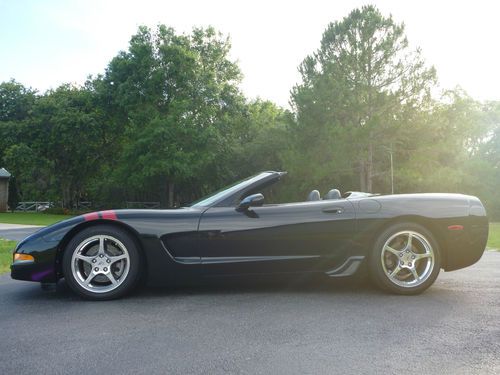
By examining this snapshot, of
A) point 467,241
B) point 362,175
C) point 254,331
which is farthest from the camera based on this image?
point 362,175

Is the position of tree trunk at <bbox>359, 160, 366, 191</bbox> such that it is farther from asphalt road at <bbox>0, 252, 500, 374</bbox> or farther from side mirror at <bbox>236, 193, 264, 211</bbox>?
side mirror at <bbox>236, 193, 264, 211</bbox>

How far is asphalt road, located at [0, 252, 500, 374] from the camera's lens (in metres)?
2.60

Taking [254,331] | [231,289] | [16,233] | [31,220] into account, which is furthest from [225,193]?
[31,220]

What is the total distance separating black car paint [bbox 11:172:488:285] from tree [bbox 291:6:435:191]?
2280 centimetres

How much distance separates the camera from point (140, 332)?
3230mm

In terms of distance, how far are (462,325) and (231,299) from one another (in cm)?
184

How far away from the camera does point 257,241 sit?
14.2 feet

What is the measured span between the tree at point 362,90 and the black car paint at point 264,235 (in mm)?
22805

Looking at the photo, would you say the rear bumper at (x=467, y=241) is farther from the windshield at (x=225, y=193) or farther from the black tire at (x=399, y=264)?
the windshield at (x=225, y=193)

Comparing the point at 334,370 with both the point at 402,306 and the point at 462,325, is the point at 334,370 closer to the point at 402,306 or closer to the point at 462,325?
the point at 462,325

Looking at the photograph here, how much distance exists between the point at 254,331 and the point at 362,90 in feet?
86.7

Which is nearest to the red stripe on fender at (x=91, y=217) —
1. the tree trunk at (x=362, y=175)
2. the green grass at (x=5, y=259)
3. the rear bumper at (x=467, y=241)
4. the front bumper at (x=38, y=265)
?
→ the front bumper at (x=38, y=265)

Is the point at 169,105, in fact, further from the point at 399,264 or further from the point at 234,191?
the point at 399,264

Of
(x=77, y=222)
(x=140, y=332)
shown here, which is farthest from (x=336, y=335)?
(x=77, y=222)
